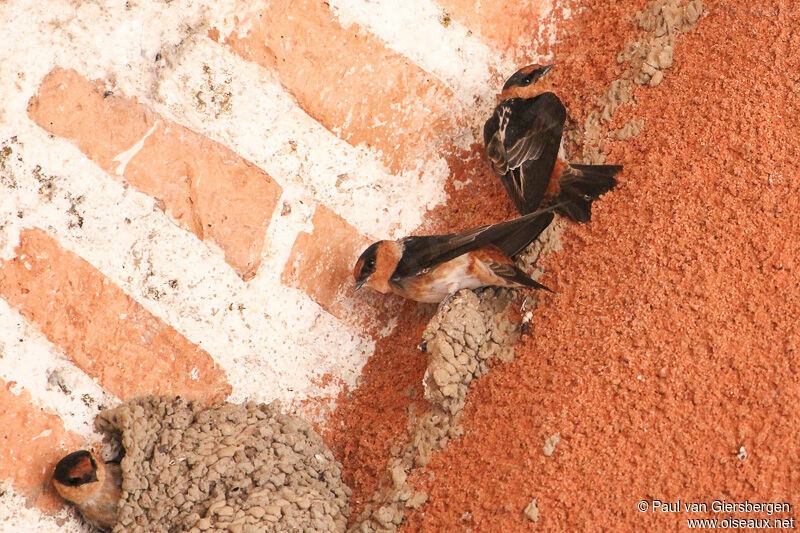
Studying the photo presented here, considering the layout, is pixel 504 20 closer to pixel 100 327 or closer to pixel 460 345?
pixel 460 345

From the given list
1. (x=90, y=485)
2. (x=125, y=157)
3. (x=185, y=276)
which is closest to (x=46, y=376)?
(x=90, y=485)

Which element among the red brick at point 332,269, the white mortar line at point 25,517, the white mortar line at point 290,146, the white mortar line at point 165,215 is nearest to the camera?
the white mortar line at point 25,517

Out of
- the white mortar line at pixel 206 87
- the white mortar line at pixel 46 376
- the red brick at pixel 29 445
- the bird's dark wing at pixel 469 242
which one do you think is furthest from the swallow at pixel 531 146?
the red brick at pixel 29 445

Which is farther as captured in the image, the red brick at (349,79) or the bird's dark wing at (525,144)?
the bird's dark wing at (525,144)

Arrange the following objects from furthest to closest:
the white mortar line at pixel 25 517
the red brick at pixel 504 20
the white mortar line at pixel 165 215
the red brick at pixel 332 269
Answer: the red brick at pixel 504 20, the red brick at pixel 332 269, the white mortar line at pixel 165 215, the white mortar line at pixel 25 517

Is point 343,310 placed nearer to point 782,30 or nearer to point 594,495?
point 594,495

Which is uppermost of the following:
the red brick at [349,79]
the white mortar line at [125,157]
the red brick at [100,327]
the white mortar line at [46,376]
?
the red brick at [349,79]

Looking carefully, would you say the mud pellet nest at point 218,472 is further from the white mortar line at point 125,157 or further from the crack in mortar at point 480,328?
the white mortar line at point 125,157
